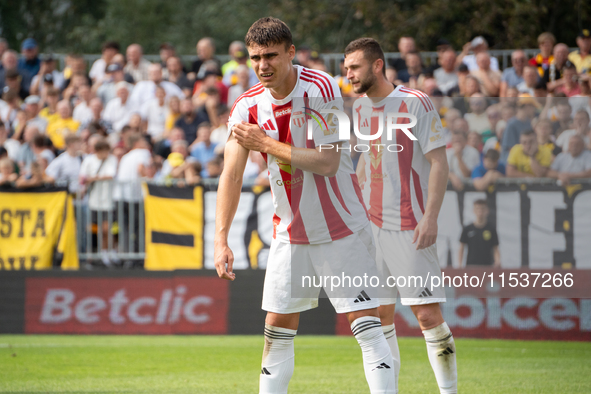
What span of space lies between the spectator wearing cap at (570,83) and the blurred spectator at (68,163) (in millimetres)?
7711

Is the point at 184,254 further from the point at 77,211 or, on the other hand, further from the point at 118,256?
the point at 77,211

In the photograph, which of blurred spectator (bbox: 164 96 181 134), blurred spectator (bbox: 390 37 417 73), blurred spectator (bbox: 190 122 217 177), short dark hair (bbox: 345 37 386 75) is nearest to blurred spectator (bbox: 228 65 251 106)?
A: blurred spectator (bbox: 164 96 181 134)

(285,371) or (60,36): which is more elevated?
(60,36)

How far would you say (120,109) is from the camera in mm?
14234

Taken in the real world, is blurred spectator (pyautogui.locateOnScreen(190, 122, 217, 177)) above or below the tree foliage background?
below

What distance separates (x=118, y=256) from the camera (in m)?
11.3

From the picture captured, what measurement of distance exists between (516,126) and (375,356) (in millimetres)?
6217

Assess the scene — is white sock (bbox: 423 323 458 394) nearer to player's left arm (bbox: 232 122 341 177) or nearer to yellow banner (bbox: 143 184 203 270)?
player's left arm (bbox: 232 122 341 177)

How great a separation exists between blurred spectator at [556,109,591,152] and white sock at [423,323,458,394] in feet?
16.7

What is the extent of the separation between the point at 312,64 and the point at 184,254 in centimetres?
456

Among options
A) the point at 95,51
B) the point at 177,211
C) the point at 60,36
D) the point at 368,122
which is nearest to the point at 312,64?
the point at 177,211

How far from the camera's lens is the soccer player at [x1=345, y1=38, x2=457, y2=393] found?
5.41 metres

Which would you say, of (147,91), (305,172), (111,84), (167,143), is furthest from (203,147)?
(305,172)

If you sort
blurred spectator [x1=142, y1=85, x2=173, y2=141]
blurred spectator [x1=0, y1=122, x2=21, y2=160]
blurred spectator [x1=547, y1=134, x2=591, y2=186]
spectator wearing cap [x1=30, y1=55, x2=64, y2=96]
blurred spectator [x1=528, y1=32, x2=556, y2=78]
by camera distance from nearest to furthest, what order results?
blurred spectator [x1=547, y1=134, x2=591, y2=186] → blurred spectator [x1=528, y1=32, x2=556, y2=78] → blurred spectator [x1=0, y1=122, x2=21, y2=160] → blurred spectator [x1=142, y1=85, x2=173, y2=141] → spectator wearing cap [x1=30, y1=55, x2=64, y2=96]
